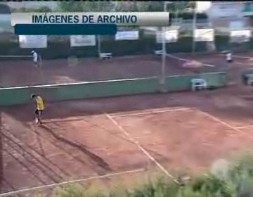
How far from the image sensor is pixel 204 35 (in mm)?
22578

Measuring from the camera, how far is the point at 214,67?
20047 millimetres

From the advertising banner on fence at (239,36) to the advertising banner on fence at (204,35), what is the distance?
86 cm

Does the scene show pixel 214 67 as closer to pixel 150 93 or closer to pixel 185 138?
pixel 150 93

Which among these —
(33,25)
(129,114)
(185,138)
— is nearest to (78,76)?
(129,114)

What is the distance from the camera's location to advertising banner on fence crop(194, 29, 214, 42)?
22375 mm

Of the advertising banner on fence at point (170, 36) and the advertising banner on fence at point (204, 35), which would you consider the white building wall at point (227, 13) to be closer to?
the advertising banner on fence at point (204, 35)

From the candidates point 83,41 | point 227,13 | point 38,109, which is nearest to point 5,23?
point 38,109

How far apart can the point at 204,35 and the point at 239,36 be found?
148 centimetres

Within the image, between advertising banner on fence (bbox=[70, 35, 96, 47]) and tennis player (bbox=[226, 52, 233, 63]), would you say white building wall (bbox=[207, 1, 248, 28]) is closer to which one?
tennis player (bbox=[226, 52, 233, 63])

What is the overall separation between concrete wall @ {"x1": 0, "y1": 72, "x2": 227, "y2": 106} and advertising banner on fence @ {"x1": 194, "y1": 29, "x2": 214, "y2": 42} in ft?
15.1

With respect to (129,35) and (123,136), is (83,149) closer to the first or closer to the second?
(123,136)

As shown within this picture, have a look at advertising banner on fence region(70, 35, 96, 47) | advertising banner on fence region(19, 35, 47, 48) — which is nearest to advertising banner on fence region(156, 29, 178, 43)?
advertising banner on fence region(70, 35, 96, 47)

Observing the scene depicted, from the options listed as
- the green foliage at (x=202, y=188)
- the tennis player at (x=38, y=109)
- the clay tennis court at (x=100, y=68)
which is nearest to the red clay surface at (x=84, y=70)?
the clay tennis court at (x=100, y=68)

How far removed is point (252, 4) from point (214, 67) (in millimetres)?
3490
